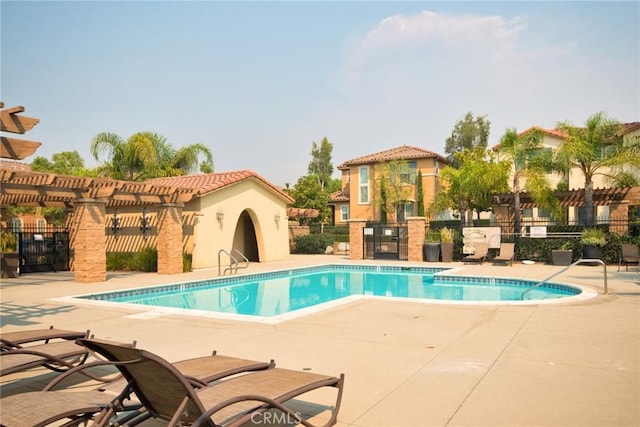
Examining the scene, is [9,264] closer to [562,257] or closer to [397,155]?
[562,257]

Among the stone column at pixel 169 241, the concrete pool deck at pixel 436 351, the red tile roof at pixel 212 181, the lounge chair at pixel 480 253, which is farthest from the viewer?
the red tile roof at pixel 212 181

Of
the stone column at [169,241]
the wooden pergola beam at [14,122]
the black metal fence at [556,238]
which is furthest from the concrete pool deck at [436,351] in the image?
the black metal fence at [556,238]

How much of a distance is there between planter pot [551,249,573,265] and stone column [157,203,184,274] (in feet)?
50.2

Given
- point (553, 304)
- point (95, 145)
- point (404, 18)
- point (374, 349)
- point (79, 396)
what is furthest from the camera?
point (95, 145)

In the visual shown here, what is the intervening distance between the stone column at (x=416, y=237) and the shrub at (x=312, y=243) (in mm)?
8833

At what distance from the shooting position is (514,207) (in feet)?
73.4

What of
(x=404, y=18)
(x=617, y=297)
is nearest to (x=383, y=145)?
(x=404, y=18)

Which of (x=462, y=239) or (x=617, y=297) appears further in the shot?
(x=462, y=239)

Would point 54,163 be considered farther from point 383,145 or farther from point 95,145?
point 383,145

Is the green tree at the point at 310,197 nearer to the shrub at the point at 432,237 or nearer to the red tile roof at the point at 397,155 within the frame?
the red tile roof at the point at 397,155

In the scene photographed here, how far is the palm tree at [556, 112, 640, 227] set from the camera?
20.0m

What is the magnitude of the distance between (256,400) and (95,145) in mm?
30059

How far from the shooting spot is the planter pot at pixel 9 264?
1781cm

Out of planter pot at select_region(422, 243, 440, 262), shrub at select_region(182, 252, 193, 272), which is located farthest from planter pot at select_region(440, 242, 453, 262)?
shrub at select_region(182, 252, 193, 272)
